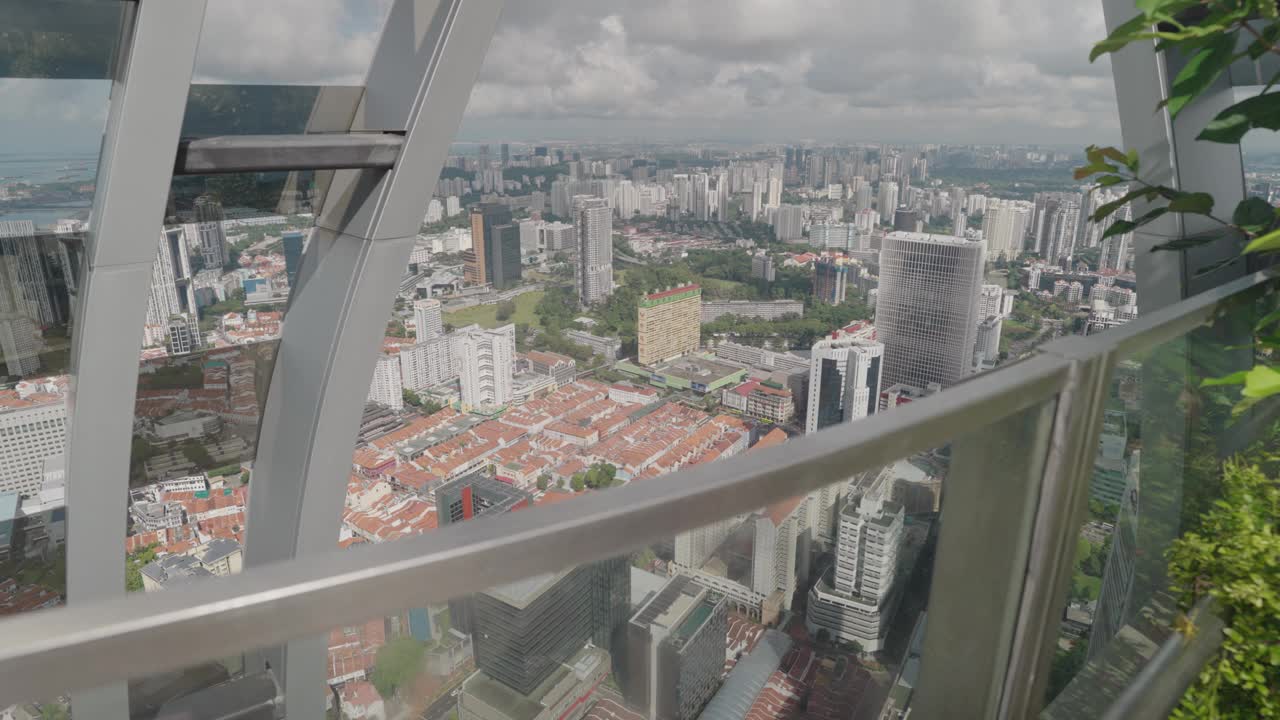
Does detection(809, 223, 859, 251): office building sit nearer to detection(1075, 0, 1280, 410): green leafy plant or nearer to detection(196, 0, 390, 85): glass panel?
→ detection(196, 0, 390, 85): glass panel

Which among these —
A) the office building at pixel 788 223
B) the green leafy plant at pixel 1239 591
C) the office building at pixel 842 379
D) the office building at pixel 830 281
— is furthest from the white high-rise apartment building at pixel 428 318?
the green leafy plant at pixel 1239 591

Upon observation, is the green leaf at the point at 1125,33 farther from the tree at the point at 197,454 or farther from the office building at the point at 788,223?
the office building at the point at 788,223

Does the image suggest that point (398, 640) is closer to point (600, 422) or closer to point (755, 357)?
point (600, 422)

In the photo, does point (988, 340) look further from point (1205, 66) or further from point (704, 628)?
point (704, 628)

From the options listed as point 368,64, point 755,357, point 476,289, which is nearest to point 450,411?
point 476,289

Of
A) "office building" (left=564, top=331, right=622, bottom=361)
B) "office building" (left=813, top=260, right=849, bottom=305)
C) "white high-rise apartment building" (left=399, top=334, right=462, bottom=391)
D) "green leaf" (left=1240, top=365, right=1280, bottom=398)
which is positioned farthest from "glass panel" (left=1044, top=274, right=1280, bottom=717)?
"office building" (left=813, top=260, right=849, bottom=305)
